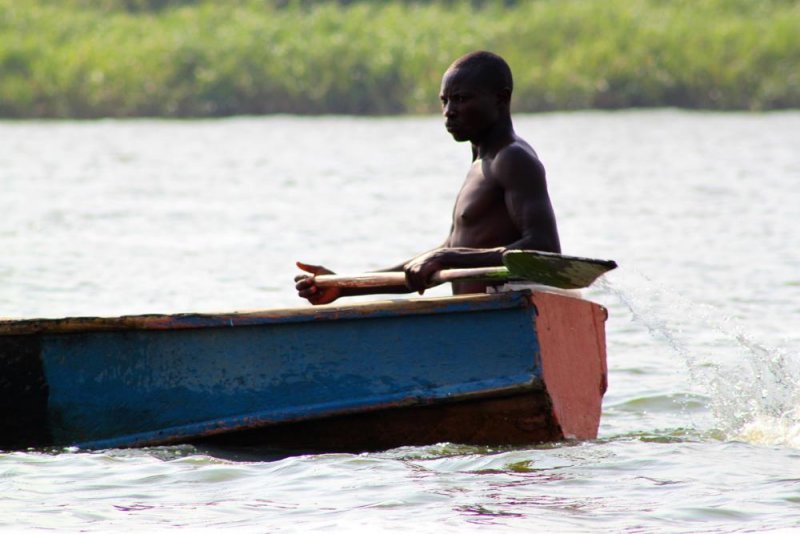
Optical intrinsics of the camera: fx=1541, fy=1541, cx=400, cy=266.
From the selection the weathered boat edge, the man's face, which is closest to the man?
the man's face

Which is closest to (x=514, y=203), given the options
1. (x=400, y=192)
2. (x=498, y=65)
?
(x=498, y=65)

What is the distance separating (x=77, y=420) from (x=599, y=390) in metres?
1.93

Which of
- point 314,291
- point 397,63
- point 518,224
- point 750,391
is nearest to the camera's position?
point 518,224

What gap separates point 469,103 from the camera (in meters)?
5.65

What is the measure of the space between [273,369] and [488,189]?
1.01 m

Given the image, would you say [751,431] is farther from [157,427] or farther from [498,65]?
[157,427]

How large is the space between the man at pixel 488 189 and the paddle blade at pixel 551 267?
0.50ft

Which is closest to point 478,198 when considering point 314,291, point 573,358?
point 573,358

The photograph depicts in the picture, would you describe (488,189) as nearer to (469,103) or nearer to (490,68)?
(469,103)

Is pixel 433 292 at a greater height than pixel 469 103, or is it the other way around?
pixel 469 103

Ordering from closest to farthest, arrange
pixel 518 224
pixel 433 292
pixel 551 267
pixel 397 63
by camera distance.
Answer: pixel 551 267 → pixel 518 224 → pixel 433 292 → pixel 397 63

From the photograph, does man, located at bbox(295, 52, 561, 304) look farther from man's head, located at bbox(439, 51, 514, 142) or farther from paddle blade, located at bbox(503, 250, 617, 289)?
paddle blade, located at bbox(503, 250, 617, 289)

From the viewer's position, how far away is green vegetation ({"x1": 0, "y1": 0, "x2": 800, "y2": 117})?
27609 mm

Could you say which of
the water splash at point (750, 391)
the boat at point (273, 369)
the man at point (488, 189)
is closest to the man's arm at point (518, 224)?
the man at point (488, 189)
